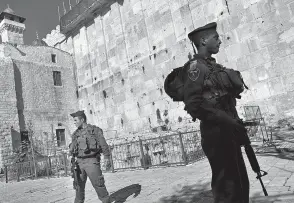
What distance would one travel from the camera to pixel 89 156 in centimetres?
484

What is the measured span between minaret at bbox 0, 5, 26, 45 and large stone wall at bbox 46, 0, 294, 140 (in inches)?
162

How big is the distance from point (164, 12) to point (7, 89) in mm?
13706

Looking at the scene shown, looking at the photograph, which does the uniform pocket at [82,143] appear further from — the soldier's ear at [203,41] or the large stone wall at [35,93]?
the large stone wall at [35,93]

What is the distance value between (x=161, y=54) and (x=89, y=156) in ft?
42.5

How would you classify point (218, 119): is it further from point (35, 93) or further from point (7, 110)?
point (35, 93)

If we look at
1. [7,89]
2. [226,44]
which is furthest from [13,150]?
[226,44]

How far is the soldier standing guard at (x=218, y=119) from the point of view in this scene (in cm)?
216

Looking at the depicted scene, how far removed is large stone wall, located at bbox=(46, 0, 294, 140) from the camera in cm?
1237

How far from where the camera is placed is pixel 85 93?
23.0m

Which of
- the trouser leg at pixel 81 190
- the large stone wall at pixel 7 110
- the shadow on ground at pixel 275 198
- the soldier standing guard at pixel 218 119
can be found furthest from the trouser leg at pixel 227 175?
the large stone wall at pixel 7 110

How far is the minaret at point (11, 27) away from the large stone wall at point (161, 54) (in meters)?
4.11

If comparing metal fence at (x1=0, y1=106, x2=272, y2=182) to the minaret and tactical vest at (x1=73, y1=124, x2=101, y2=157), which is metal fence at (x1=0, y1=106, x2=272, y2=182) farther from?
the minaret

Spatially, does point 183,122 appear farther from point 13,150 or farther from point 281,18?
point 13,150

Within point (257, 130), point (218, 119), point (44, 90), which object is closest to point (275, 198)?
point (218, 119)
